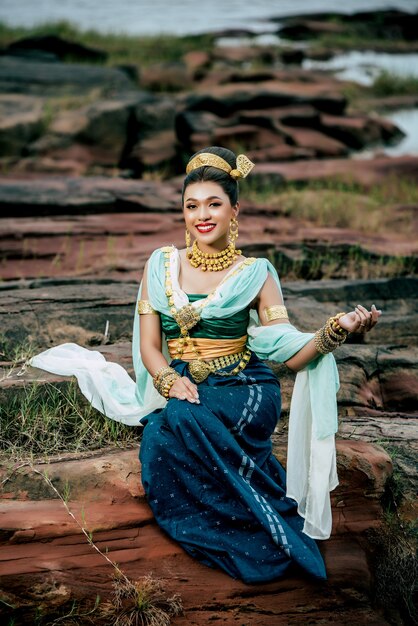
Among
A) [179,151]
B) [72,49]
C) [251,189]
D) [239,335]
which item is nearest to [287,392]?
[239,335]

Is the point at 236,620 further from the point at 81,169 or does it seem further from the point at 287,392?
the point at 81,169

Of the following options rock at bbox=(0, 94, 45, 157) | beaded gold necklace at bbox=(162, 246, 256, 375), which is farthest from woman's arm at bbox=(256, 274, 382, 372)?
rock at bbox=(0, 94, 45, 157)

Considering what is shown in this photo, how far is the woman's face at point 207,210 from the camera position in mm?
3850

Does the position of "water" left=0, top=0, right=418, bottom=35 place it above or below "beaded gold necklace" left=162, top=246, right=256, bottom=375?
below

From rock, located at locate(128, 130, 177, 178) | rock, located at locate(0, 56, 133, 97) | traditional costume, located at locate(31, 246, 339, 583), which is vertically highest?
traditional costume, located at locate(31, 246, 339, 583)

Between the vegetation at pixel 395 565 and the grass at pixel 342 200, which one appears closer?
the vegetation at pixel 395 565

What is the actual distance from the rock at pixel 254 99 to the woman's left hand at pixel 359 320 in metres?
11.6

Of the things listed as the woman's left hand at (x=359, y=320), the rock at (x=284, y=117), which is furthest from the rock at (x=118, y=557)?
the rock at (x=284, y=117)

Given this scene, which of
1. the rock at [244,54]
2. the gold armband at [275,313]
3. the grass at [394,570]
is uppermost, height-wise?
the gold armband at [275,313]

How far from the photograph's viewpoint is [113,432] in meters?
4.21

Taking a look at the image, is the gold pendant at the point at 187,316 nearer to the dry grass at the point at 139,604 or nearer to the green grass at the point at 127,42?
the dry grass at the point at 139,604

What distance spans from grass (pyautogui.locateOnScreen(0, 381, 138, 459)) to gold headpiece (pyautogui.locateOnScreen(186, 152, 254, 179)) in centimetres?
137

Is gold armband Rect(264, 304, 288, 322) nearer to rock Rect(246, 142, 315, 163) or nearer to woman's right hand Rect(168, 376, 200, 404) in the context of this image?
woman's right hand Rect(168, 376, 200, 404)

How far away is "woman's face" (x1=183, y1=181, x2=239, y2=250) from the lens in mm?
3850
